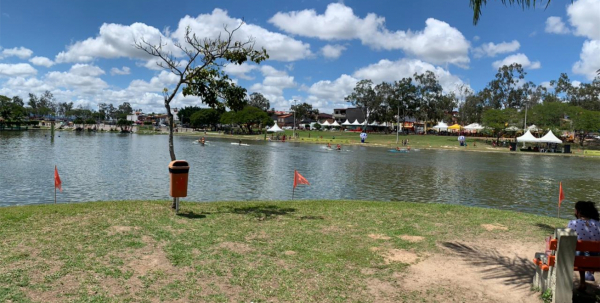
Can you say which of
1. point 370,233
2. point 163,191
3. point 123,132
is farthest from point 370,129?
point 370,233

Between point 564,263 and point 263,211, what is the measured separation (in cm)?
756

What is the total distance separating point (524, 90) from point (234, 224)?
4266 inches

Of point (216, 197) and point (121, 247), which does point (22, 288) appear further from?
point (216, 197)

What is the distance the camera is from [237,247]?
24.8 ft

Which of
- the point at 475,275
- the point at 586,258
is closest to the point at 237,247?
the point at 475,275

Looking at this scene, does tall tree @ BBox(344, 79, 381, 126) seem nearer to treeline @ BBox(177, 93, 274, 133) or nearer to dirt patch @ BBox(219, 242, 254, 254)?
treeline @ BBox(177, 93, 274, 133)

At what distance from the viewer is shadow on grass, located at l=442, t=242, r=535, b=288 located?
21.6 ft

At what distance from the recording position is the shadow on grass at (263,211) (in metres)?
10.9

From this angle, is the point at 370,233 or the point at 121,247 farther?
the point at 370,233

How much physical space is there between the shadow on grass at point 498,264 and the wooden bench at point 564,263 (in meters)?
0.66

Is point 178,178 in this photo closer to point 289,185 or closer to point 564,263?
point 564,263

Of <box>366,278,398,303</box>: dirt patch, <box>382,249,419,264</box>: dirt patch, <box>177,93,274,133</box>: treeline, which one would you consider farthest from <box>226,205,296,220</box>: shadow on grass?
<box>177,93,274,133</box>: treeline

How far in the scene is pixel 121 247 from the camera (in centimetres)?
705

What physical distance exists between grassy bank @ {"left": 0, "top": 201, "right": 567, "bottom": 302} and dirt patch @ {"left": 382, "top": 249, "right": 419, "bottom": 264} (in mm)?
19
